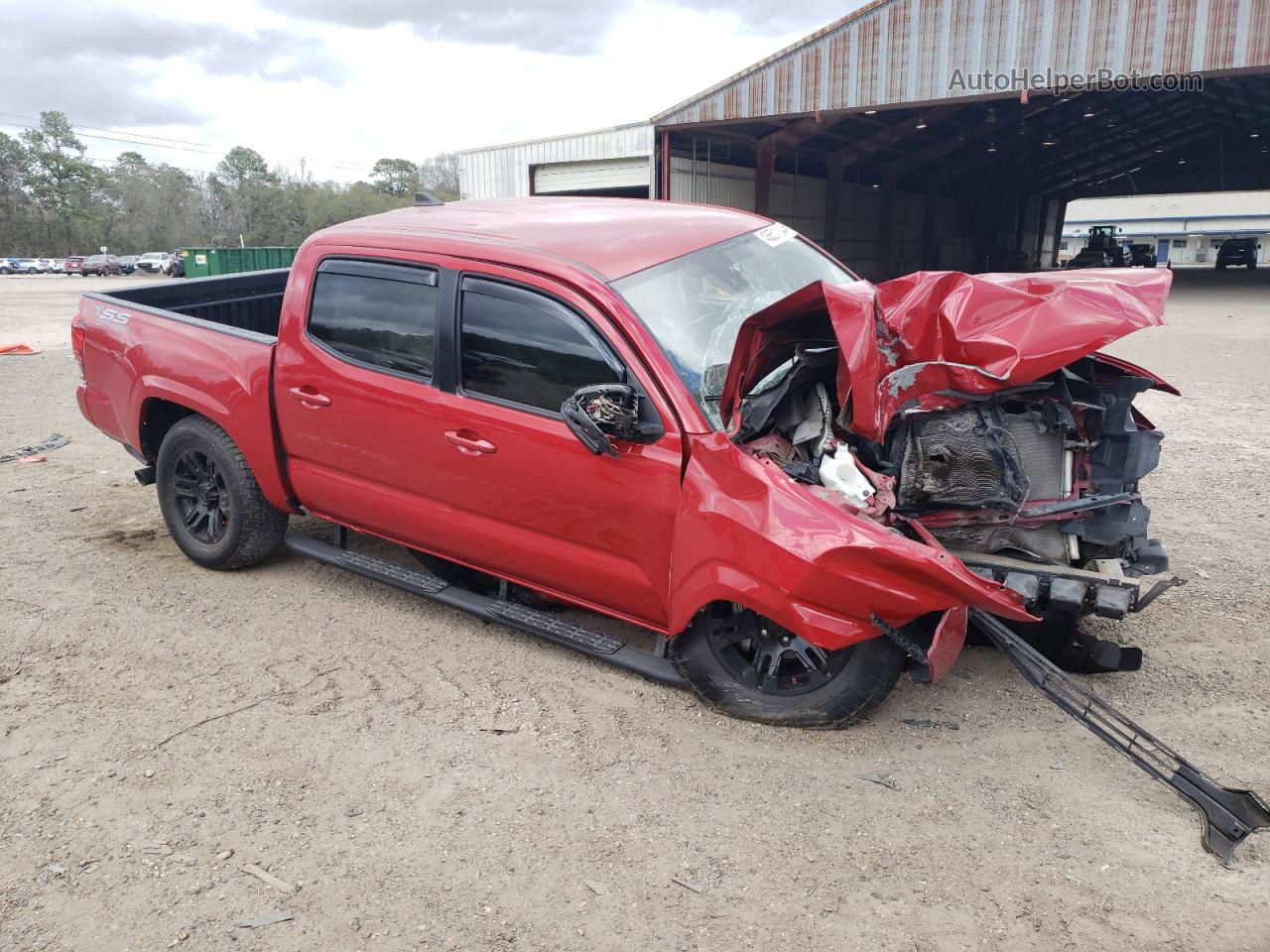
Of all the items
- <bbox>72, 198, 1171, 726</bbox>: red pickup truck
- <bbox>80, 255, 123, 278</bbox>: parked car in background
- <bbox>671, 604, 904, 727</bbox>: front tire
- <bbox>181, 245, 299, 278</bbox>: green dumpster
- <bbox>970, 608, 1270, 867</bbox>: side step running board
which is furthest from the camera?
<bbox>80, 255, 123, 278</bbox>: parked car in background

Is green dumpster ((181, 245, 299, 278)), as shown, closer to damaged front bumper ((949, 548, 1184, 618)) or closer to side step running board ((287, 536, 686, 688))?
side step running board ((287, 536, 686, 688))

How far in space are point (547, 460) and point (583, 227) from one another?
1.11 metres

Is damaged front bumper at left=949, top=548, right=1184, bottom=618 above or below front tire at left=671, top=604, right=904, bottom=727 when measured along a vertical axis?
above

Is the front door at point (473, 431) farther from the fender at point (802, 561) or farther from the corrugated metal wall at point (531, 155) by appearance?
the corrugated metal wall at point (531, 155)

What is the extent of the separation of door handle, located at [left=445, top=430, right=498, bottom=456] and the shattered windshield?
0.83 meters

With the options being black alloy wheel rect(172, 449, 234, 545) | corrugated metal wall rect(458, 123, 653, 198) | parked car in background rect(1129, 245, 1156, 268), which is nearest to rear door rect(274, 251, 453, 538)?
black alloy wheel rect(172, 449, 234, 545)

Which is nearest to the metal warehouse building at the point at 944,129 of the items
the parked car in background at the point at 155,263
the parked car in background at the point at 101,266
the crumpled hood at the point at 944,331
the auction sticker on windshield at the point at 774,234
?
the auction sticker on windshield at the point at 774,234

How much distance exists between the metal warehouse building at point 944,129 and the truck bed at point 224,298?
53.0 ft

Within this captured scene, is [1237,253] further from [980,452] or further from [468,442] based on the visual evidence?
[468,442]

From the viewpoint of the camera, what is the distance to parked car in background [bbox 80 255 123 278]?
5088cm

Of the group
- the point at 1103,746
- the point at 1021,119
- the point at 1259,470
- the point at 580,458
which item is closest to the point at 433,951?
the point at 580,458

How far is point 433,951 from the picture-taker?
2.45m

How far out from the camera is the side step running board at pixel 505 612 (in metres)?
3.64

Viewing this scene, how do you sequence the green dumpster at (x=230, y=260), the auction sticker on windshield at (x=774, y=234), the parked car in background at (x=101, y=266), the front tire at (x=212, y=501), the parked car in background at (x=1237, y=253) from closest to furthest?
the auction sticker on windshield at (x=774, y=234) → the front tire at (x=212, y=501) → the green dumpster at (x=230, y=260) → the parked car in background at (x=1237, y=253) → the parked car in background at (x=101, y=266)
